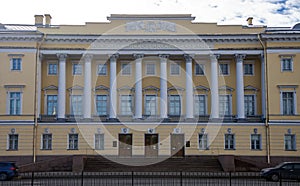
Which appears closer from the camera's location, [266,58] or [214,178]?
[214,178]

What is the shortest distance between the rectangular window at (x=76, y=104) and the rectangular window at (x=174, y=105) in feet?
24.1

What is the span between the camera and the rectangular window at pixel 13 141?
126ft

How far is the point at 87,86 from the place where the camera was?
40.1 metres

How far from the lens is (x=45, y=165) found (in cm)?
3572

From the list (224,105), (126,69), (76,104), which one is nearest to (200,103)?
(224,105)

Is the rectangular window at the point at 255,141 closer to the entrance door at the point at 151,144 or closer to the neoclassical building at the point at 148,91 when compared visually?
the neoclassical building at the point at 148,91

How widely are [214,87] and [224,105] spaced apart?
2060 mm

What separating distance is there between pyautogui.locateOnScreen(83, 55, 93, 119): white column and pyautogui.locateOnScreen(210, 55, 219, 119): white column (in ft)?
31.7

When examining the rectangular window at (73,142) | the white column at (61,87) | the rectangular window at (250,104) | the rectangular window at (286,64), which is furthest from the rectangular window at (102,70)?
the rectangular window at (286,64)

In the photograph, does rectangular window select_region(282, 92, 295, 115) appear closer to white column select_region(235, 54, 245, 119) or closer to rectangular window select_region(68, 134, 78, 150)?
white column select_region(235, 54, 245, 119)

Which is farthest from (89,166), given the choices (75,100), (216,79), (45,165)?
(216,79)

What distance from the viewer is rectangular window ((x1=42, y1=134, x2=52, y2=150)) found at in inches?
1532

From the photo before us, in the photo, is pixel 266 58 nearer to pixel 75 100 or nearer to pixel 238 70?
pixel 238 70

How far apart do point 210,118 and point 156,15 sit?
923 centimetres
